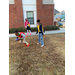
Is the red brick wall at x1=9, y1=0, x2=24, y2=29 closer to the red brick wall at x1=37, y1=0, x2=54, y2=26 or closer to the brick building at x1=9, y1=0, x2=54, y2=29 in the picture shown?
the brick building at x1=9, y1=0, x2=54, y2=29

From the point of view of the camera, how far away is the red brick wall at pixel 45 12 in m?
10.2

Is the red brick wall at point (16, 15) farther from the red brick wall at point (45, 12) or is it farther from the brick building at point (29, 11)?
the red brick wall at point (45, 12)

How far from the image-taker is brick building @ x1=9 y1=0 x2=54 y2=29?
31.6 ft

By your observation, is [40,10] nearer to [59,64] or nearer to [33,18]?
[33,18]

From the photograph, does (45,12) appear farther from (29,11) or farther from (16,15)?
(16,15)

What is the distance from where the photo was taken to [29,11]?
1029 cm


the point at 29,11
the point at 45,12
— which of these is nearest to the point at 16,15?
the point at 29,11

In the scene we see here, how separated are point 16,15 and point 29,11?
7.37ft

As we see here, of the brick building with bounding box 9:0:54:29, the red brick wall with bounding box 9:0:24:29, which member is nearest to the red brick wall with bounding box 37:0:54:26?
the brick building with bounding box 9:0:54:29

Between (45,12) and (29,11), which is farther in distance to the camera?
(45,12)

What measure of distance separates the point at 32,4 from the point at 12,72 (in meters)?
10.2

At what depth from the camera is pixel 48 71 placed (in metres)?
2.39

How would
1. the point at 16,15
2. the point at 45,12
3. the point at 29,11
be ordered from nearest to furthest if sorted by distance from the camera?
the point at 16,15, the point at 29,11, the point at 45,12
